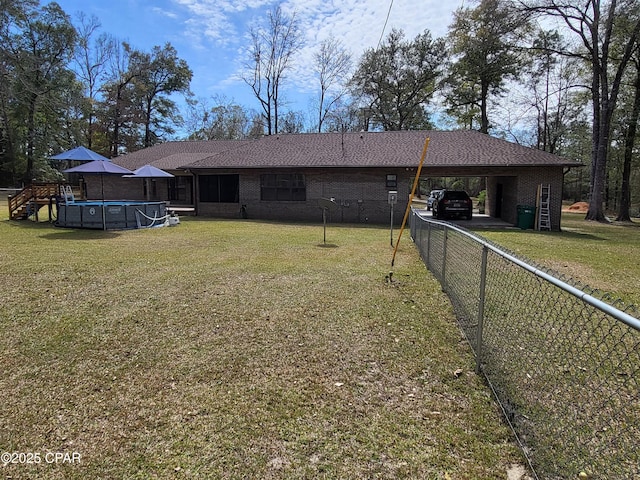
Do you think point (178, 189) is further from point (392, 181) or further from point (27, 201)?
point (392, 181)

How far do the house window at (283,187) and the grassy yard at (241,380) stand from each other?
528 inches

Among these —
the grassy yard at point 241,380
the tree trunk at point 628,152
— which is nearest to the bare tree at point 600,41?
the tree trunk at point 628,152

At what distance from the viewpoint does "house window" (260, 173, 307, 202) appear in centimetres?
2006

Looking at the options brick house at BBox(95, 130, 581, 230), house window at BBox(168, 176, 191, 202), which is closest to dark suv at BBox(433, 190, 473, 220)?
brick house at BBox(95, 130, 581, 230)

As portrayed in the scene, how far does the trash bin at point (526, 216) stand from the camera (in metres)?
16.8

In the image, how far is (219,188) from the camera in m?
21.2

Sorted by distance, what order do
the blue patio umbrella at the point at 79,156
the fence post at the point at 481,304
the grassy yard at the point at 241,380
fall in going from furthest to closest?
the blue patio umbrella at the point at 79,156 → the fence post at the point at 481,304 → the grassy yard at the point at 241,380

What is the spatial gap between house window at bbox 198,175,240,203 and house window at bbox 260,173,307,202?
1.62 meters

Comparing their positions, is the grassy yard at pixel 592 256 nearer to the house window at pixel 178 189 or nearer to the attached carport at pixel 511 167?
the attached carport at pixel 511 167

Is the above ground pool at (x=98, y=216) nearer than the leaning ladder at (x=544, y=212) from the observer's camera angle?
Yes

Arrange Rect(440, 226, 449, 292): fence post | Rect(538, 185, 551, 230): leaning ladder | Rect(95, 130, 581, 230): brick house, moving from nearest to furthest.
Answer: Rect(440, 226, 449, 292): fence post, Rect(538, 185, 551, 230): leaning ladder, Rect(95, 130, 581, 230): brick house

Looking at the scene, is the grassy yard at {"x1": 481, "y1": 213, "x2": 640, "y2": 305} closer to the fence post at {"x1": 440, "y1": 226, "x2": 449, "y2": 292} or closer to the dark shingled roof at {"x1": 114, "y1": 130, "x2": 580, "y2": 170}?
the fence post at {"x1": 440, "y1": 226, "x2": 449, "y2": 292}

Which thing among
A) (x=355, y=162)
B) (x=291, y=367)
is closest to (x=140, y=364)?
(x=291, y=367)

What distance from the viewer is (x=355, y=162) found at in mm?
19016
